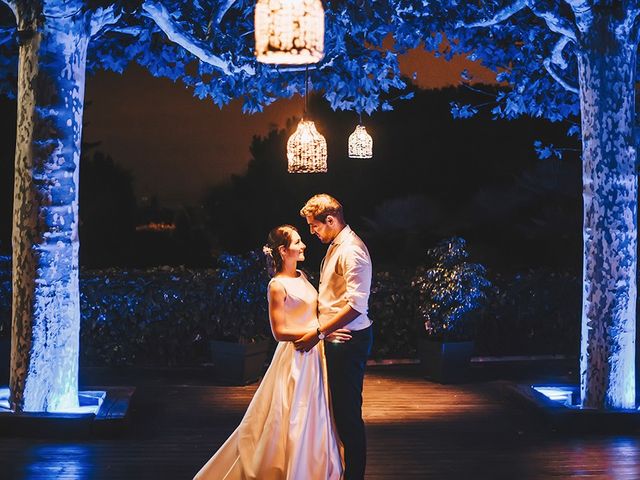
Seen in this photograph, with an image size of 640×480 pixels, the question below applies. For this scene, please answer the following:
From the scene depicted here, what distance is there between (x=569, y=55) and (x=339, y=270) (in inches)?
190

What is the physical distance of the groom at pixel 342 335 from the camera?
17.7ft

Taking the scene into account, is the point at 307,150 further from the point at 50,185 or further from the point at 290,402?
the point at 290,402

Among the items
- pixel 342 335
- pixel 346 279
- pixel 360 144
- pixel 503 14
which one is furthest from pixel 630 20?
pixel 342 335

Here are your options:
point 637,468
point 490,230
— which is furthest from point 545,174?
point 637,468

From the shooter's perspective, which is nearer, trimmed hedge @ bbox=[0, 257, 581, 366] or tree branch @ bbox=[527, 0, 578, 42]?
→ tree branch @ bbox=[527, 0, 578, 42]

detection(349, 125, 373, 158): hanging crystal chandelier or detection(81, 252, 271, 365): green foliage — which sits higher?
detection(349, 125, 373, 158): hanging crystal chandelier

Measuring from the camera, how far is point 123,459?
6.59m

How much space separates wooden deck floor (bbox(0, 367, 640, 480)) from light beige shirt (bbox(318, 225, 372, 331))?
1352 mm

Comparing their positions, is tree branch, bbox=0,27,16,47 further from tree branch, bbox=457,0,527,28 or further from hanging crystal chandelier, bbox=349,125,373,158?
tree branch, bbox=457,0,527,28

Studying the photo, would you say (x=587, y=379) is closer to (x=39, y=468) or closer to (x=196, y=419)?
(x=196, y=419)

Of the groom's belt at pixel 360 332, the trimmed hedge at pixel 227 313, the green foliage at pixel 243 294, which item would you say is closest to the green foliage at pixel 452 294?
the trimmed hedge at pixel 227 313

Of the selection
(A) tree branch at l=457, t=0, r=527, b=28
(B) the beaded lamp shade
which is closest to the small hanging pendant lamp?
(B) the beaded lamp shade

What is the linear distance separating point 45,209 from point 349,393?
3.09 metres

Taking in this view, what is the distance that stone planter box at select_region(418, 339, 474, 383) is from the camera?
33.0ft
